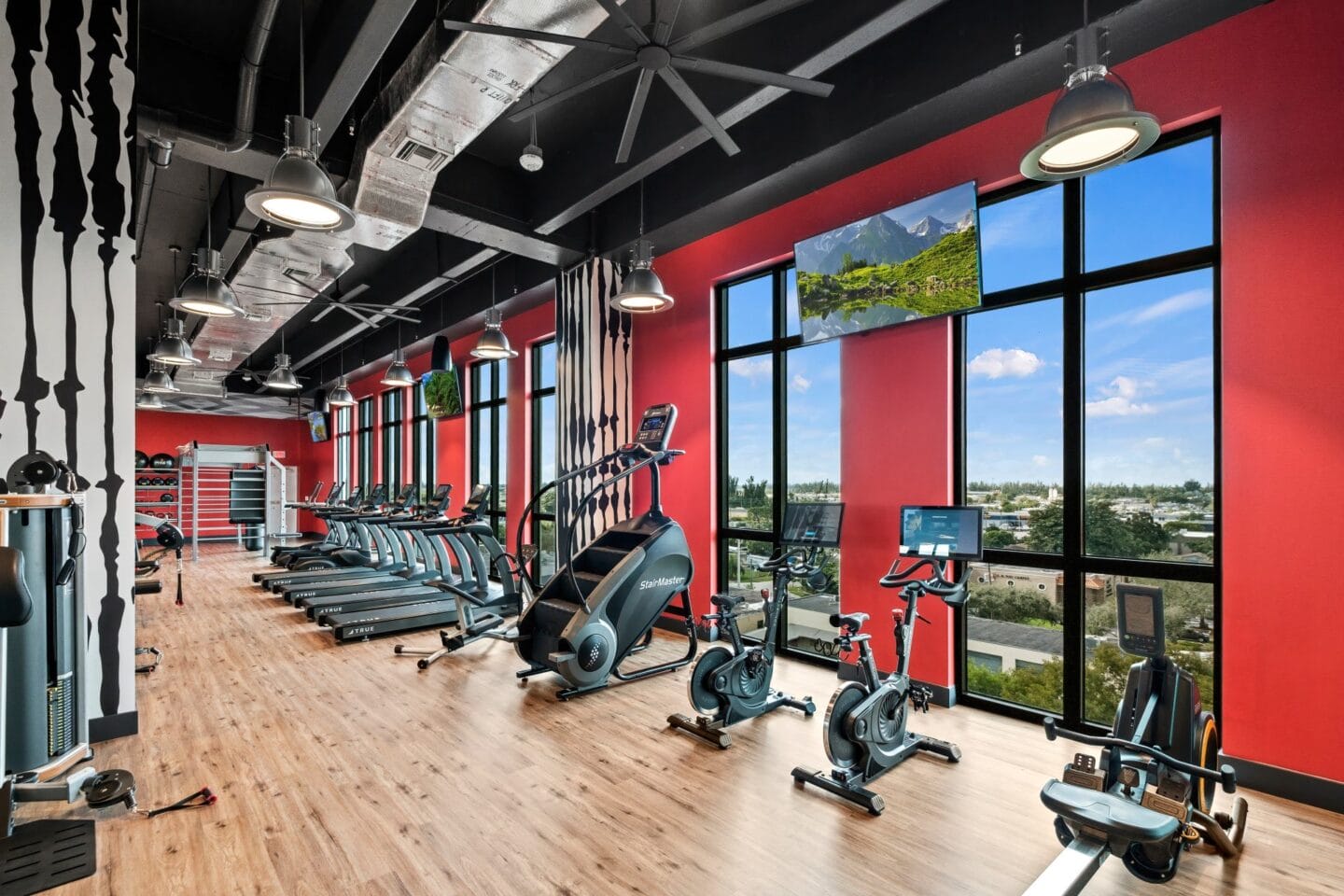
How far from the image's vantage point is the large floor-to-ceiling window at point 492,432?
9.89 metres

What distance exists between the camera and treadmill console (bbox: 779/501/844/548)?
14.6ft

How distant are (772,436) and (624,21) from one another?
3.65 meters

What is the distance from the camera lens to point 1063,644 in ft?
12.9

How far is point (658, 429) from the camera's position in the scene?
4.90 meters

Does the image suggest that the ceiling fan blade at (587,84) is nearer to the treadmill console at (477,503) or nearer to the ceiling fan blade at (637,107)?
the ceiling fan blade at (637,107)

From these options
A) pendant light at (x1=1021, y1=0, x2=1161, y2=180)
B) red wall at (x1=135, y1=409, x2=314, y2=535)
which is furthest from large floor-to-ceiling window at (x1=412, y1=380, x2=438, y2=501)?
pendant light at (x1=1021, y1=0, x2=1161, y2=180)

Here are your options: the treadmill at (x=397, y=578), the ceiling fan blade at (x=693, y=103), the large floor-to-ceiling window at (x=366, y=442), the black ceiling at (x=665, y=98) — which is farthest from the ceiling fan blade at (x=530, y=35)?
the large floor-to-ceiling window at (x=366, y=442)

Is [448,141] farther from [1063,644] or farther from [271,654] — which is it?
[1063,644]

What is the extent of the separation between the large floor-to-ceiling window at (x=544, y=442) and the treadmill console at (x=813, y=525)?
4.72 metres

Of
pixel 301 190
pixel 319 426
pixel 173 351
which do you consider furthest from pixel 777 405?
pixel 319 426

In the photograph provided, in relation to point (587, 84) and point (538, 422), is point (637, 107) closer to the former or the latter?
point (587, 84)

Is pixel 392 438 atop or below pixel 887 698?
atop

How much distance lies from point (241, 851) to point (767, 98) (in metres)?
4.78

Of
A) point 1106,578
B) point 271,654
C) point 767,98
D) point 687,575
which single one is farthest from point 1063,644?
point 271,654
